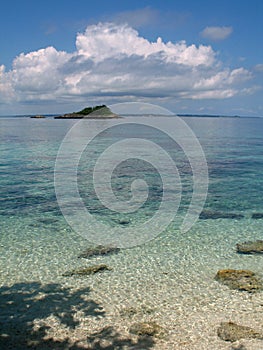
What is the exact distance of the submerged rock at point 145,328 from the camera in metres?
9.68

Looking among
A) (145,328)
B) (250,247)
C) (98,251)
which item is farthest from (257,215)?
(145,328)

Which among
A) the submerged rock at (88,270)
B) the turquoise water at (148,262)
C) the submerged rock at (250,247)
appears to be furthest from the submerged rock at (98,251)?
the submerged rock at (250,247)

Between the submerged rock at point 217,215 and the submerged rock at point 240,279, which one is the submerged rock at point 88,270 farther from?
the submerged rock at point 217,215

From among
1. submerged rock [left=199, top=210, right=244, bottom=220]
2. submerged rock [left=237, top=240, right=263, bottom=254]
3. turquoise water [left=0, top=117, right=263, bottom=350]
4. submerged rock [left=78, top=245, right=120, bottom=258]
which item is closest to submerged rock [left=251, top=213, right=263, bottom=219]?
turquoise water [left=0, top=117, right=263, bottom=350]

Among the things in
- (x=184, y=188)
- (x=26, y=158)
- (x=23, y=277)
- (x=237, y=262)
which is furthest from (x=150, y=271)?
(x=26, y=158)

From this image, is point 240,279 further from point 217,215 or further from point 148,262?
point 217,215

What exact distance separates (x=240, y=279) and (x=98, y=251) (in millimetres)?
6421

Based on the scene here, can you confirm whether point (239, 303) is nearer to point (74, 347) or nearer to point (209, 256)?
point (209, 256)

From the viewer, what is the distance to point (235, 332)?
378 inches

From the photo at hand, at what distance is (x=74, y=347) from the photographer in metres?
9.02

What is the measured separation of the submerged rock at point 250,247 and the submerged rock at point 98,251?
5844 millimetres

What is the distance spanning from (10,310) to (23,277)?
2.29 meters

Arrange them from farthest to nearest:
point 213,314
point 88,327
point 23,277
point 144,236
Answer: point 144,236 → point 23,277 → point 213,314 → point 88,327

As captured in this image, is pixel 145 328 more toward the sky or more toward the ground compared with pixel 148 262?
more toward the ground
